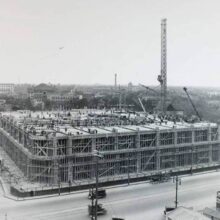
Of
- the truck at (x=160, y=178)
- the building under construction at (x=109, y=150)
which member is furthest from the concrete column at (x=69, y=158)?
the truck at (x=160, y=178)

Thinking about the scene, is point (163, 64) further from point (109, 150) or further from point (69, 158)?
point (69, 158)

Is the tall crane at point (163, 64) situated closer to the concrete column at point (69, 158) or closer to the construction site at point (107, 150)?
the construction site at point (107, 150)

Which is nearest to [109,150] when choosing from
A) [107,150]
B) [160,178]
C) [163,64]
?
[107,150]

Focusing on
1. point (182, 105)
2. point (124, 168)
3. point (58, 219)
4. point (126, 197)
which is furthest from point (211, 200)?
point (182, 105)

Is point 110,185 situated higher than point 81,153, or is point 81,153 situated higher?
point 81,153

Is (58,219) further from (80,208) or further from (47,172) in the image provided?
(47,172)

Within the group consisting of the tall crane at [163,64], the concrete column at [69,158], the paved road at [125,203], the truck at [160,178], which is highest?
the tall crane at [163,64]
